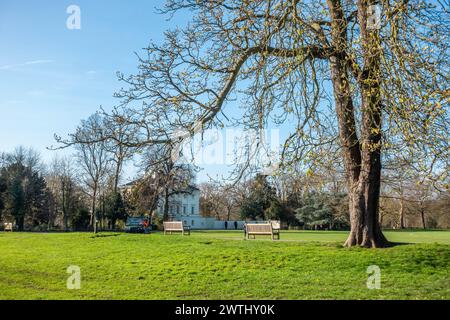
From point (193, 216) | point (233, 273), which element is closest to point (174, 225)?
point (233, 273)

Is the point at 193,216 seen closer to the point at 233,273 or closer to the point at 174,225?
the point at 174,225

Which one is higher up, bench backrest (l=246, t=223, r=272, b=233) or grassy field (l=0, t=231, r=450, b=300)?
bench backrest (l=246, t=223, r=272, b=233)

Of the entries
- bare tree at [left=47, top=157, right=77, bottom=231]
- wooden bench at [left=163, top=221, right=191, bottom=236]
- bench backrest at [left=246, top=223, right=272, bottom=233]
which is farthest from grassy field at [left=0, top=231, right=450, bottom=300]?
bare tree at [left=47, top=157, right=77, bottom=231]

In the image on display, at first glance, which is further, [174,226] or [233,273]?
[174,226]

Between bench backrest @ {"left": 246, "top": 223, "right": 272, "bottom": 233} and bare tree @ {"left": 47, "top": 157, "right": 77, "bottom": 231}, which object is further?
bare tree @ {"left": 47, "top": 157, "right": 77, "bottom": 231}

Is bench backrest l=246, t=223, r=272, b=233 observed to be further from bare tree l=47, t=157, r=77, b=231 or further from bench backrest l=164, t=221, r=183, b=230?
bare tree l=47, t=157, r=77, b=231

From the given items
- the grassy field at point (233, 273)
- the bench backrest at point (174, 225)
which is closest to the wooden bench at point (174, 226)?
the bench backrest at point (174, 225)

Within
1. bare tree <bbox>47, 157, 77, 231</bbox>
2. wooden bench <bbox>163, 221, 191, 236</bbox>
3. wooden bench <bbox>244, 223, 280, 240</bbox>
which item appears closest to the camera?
wooden bench <bbox>244, 223, 280, 240</bbox>

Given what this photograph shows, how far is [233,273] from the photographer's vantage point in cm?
1123

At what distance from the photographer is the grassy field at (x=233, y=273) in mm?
8828

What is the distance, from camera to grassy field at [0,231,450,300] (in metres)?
8.83

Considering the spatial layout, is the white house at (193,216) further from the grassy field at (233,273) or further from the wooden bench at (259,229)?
the grassy field at (233,273)

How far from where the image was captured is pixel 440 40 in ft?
30.1

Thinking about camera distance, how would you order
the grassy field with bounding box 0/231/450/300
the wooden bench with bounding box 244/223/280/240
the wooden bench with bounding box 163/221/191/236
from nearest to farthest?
the grassy field with bounding box 0/231/450/300 → the wooden bench with bounding box 244/223/280/240 → the wooden bench with bounding box 163/221/191/236
